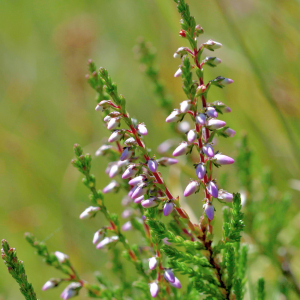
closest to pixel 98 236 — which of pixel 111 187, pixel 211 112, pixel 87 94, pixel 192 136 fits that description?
pixel 111 187

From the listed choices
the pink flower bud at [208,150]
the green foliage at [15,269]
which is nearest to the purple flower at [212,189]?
the pink flower bud at [208,150]

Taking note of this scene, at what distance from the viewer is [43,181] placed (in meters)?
5.19

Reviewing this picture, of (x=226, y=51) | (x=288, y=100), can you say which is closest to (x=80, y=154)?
(x=226, y=51)

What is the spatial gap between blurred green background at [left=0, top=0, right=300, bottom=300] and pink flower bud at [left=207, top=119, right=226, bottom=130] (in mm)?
1639

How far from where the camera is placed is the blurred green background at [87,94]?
3.59 meters

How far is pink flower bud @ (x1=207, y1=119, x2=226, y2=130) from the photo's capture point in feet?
3.96

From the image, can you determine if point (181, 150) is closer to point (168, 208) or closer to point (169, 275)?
point (168, 208)

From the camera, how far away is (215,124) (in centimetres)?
121

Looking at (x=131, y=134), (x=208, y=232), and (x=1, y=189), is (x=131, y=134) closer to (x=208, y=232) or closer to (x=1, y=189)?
(x=208, y=232)

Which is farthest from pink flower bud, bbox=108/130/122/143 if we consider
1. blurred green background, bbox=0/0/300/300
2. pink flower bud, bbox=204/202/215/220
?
blurred green background, bbox=0/0/300/300

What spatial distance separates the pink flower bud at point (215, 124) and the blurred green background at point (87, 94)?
64.5 inches

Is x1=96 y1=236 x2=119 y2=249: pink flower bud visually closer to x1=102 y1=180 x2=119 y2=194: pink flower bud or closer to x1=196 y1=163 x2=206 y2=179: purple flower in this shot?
x1=102 y1=180 x2=119 y2=194: pink flower bud

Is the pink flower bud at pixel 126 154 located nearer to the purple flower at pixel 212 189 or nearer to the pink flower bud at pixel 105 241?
the purple flower at pixel 212 189

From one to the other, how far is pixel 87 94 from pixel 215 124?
14.7 feet
